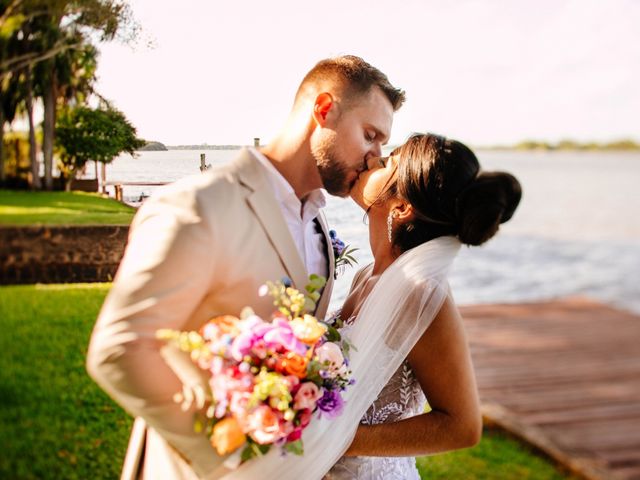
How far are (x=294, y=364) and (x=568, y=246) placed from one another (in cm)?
1653

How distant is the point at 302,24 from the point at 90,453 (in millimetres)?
1604

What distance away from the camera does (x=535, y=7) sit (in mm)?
4844

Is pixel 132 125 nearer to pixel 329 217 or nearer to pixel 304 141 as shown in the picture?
pixel 304 141

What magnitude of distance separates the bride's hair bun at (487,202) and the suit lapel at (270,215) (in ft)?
1.78

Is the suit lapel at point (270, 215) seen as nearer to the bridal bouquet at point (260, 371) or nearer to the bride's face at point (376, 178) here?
the bridal bouquet at point (260, 371)

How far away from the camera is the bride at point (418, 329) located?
74.1 inches

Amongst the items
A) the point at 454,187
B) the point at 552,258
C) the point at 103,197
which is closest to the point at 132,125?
the point at 103,197

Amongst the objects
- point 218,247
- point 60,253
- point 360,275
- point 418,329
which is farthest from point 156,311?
point 360,275

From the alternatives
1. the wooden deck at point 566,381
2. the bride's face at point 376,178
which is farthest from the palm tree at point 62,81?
the wooden deck at point 566,381

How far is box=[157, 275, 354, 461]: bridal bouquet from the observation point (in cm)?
138

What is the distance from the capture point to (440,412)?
1908mm

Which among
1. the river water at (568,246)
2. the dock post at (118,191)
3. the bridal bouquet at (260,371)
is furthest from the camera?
the river water at (568,246)

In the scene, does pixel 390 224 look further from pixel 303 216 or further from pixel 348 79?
pixel 348 79

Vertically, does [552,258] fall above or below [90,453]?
below
